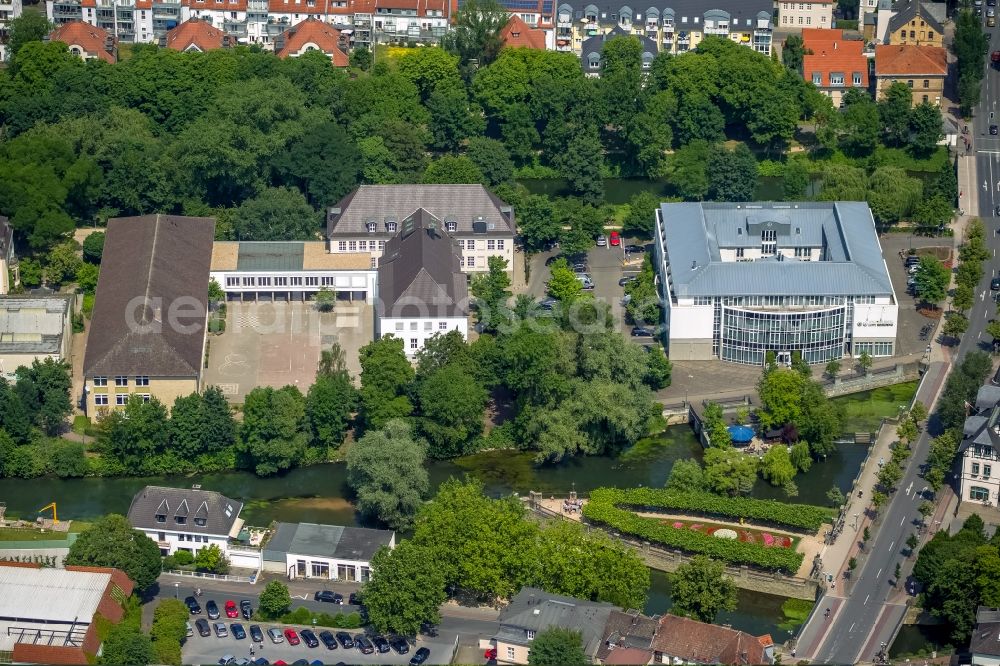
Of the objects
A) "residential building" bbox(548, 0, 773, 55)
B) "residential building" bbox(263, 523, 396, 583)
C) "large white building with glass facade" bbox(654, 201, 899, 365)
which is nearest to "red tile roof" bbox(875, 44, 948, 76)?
"residential building" bbox(548, 0, 773, 55)

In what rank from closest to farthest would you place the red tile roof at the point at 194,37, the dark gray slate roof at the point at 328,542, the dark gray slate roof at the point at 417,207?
the dark gray slate roof at the point at 328,542 → the dark gray slate roof at the point at 417,207 → the red tile roof at the point at 194,37

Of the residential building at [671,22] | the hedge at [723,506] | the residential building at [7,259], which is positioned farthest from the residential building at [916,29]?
the residential building at [7,259]

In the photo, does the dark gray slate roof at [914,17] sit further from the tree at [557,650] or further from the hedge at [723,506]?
the tree at [557,650]

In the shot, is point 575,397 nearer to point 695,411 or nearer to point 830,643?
point 695,411

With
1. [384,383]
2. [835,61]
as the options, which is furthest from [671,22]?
[384,383]

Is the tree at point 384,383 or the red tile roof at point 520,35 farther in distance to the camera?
the red tile roof at point 520,35

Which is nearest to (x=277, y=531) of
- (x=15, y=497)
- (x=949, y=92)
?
(x=15, y=497)
